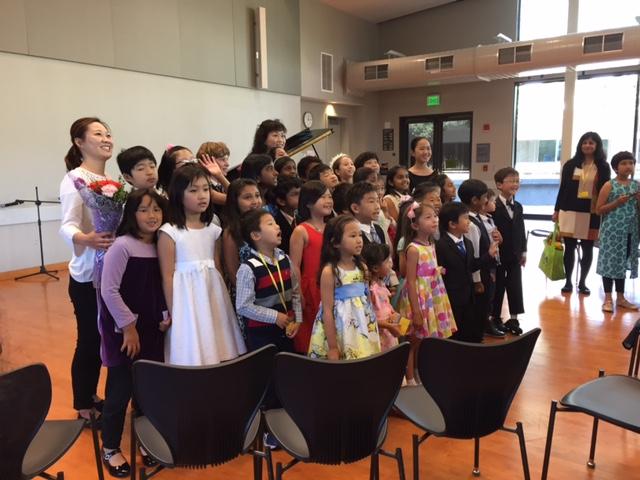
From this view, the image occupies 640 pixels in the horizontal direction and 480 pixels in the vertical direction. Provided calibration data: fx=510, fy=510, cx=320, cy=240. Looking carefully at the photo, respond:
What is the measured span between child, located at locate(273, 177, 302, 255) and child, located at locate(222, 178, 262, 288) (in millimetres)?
335

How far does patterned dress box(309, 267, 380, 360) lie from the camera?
2289 mm

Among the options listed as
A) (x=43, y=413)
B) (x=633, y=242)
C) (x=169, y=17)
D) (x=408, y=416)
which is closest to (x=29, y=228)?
(x=169, y=17)

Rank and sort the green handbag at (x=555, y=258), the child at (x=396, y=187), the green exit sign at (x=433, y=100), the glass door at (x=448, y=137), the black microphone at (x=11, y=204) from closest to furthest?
1. the child at (x=396, y=187)
2. the green handbag at (x=555, y=258)
3. the black microphone at (x=11, y=204)
4. the glass door at (x=448, y=137)
5. the green exit sign at (x=433, y=100)

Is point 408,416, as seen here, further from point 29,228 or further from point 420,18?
point 420,18

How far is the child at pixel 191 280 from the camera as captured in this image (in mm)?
2186

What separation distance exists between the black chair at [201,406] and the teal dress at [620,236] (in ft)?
13.3

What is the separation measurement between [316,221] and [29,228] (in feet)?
17.3

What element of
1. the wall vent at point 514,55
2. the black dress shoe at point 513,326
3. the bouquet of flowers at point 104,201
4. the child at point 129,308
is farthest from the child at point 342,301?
the wall vent at point 514,55

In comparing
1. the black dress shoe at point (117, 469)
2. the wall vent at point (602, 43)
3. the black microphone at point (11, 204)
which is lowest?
the black dress shoe at point (117, 469)

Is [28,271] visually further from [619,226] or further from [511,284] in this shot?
[619,226]

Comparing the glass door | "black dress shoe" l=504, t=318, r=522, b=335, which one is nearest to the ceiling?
the glass door

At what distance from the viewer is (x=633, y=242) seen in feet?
15.1

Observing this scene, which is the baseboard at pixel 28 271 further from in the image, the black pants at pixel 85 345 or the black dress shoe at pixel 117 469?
the black dress shoe at pixel 117 469

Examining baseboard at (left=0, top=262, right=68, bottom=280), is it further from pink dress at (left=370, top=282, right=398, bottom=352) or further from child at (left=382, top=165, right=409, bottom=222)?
pink dress at (left=370, top=282, right=398, bottom=352)
